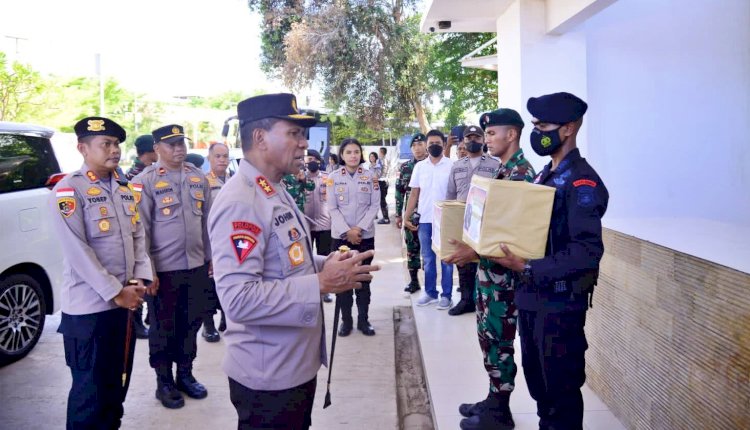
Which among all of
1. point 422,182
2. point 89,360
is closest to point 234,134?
point 422,182

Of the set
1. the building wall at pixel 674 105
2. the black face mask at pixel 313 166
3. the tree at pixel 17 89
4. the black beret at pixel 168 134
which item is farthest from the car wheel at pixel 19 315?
the tree at pixel 17 89

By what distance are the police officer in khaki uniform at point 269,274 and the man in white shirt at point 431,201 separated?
4268 mm

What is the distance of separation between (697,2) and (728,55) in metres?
0.63

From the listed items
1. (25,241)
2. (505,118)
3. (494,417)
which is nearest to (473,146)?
(505,118)

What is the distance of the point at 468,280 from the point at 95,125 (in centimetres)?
395

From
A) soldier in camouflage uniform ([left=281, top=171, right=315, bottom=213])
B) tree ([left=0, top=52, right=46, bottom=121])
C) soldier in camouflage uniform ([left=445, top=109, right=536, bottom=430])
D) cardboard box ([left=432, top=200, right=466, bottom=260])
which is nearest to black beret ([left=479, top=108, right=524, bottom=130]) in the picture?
soldier in camouflage uniform ([left=445, top=109, right=536, bottom=430])

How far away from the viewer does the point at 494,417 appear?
3400 millimetres

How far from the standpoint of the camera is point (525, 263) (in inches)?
97.4

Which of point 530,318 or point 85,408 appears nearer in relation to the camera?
point 530,318

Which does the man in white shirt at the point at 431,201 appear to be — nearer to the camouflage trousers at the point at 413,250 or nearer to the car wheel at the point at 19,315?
the camouflage trousers at the point at 413,250

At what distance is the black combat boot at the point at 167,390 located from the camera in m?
4.13

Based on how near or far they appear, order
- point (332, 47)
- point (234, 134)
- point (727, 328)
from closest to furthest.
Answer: point (727, 328), point (332, 47), point (234, 134)

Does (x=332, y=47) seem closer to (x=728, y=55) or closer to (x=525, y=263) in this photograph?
(x=728, y=55)

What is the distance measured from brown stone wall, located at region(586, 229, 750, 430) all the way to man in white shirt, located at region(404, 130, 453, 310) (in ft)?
9.00
